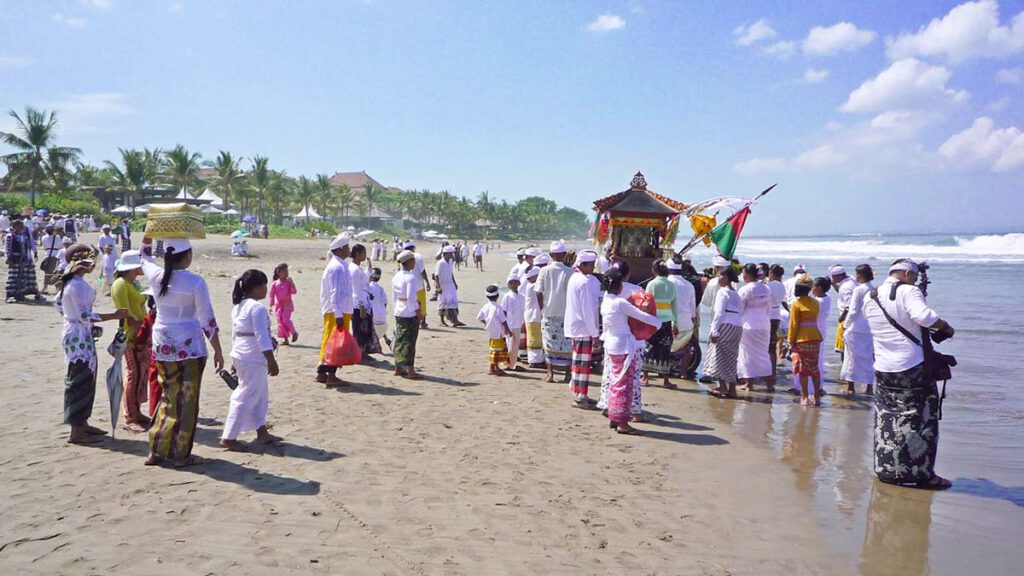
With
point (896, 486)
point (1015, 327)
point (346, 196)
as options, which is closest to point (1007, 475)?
point (896, 486)

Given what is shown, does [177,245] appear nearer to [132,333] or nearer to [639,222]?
[132,333]

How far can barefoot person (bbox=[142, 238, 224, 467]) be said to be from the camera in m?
4.76

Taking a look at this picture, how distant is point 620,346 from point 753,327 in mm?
2801

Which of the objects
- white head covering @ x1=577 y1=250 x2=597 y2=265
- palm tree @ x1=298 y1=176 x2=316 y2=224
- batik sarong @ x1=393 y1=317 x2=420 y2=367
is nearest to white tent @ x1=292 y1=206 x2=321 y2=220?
palm tree @ x1=298 y1=176 x2=316 y2=224

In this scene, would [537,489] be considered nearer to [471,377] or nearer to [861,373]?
[471,377]

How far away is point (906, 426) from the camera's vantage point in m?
5.05

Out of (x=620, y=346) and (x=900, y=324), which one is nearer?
(x=900, y=324)

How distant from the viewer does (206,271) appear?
78.5ft

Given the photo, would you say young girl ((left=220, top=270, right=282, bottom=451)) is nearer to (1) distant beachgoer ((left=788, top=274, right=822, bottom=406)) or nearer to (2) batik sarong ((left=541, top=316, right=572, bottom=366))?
(2) batik sarong ((left=541, top=316, right=572, bottom=366))

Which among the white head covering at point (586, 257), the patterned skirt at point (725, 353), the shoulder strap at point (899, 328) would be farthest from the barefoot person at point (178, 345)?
the patterned skirt at point (725, 353)

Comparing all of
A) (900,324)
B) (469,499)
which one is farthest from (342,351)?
(900,324)

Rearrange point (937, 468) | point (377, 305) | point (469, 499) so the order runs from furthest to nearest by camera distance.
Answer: point (377, 305) < point (937, 468) < point (469, 499)

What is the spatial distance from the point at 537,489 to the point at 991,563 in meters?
2.93

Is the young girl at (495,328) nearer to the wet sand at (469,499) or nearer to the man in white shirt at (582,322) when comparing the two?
the wet sand at (469,499)
